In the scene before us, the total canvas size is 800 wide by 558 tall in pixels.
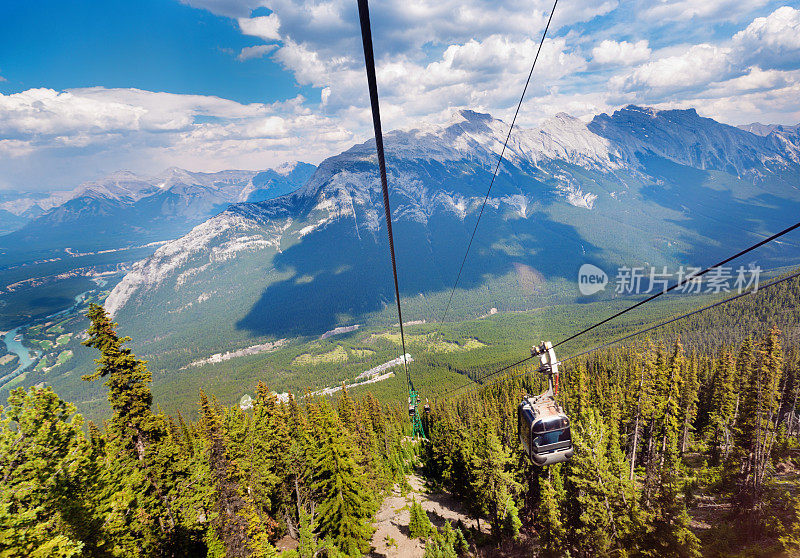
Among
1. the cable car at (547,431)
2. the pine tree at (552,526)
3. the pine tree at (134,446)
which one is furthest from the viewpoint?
the pine tree at (552,526)

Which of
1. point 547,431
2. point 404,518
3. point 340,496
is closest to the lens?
point 547,431

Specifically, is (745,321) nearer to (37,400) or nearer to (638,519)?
Result: (638,519)

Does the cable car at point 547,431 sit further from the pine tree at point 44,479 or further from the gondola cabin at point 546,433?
the pine tree at point 44,479

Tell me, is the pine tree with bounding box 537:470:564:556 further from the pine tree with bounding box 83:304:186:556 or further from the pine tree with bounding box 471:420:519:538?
the pine tree with bounding box 83:304:186:556

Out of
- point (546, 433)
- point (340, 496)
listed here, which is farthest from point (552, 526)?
point (546, 433)

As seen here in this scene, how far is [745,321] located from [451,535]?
146 meters

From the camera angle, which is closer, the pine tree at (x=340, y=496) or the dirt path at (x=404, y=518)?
the pine tree at (x=340, y=496)

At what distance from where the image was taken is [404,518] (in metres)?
43.9

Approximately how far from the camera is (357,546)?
29.3 m

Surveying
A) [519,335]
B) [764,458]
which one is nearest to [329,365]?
[519,335]

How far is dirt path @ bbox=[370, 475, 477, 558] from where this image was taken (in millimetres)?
36656

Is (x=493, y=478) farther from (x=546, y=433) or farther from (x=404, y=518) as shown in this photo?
(x=546, y=433)

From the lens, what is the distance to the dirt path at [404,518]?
120 feet

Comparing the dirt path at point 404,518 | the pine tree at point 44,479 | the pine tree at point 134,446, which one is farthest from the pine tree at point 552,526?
the pine tree at point 44,479
